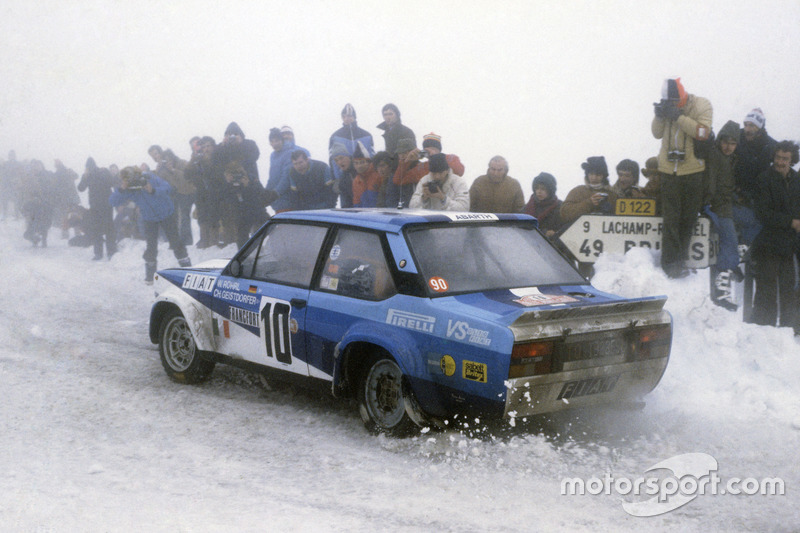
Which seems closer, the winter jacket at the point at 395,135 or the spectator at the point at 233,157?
the winter jacket at the point at 395,135

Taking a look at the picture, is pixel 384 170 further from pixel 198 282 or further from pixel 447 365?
pixel 447 365

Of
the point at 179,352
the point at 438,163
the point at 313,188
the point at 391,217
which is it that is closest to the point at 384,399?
the point at 391,217

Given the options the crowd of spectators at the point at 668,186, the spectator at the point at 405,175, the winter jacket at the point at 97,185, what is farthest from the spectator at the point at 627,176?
the winter jacket at the point at 97,185

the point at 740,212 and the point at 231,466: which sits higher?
the point at 740,212

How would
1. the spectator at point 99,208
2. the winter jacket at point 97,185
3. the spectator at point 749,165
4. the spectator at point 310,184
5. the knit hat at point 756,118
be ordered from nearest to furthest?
1. the spectator at point 749,165
2. the knit hat at point 756,118
3. the spectator at point 310,184
4. the spectator at point 99,208
5. the winter jacket at point 97,185

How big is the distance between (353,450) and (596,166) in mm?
5270

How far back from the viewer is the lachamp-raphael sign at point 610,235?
28.0 ft

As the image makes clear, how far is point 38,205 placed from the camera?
2342 centimetres

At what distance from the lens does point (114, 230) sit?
1917 centimetres

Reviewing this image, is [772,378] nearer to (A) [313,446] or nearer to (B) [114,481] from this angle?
(A) [313,446]

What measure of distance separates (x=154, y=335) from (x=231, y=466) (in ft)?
8.91

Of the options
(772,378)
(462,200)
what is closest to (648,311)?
(772,378)

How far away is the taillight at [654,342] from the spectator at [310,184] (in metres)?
7.89

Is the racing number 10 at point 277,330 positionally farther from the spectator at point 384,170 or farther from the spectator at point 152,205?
the spectator at point 152,205
